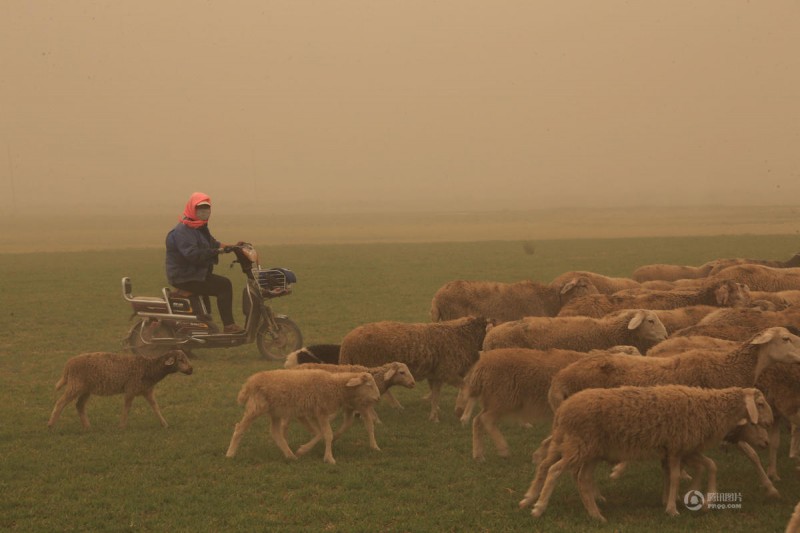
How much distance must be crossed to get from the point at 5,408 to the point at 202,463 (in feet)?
14.6

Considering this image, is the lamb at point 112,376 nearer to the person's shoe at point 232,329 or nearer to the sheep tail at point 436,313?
the person's shoe at point 232,329

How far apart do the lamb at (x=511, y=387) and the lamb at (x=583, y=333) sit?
1.80 m

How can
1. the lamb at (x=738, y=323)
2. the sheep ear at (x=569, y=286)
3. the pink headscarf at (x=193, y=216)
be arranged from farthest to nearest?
the sheep ear at (x=569, y=286) → the pink headscarf at (x=193, y=216) → the lamb at (x=738, y=323)

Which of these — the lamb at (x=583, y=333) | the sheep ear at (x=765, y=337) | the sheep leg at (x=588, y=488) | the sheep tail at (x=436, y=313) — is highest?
the sheep ear at (x=765, y=337)

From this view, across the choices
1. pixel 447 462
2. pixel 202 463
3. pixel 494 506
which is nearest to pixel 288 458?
pixel 202 463

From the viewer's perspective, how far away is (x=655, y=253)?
42.3m

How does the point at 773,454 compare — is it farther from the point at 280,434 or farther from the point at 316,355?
the point at 316,355

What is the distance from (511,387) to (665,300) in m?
5.44

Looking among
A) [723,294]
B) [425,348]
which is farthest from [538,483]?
[723,294]

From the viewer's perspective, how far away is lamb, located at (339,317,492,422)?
1171cm

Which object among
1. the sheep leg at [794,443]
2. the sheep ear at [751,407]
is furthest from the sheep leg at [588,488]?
the sheep leg at [794,443]

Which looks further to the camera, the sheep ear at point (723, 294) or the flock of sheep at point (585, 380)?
the sheep ear at point (723, 294)

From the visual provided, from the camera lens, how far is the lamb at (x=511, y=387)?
9750 millimetres

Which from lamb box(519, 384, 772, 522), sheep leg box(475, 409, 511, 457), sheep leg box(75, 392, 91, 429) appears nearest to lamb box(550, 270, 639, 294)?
sheep leg box(475, 409, 511, 457)
